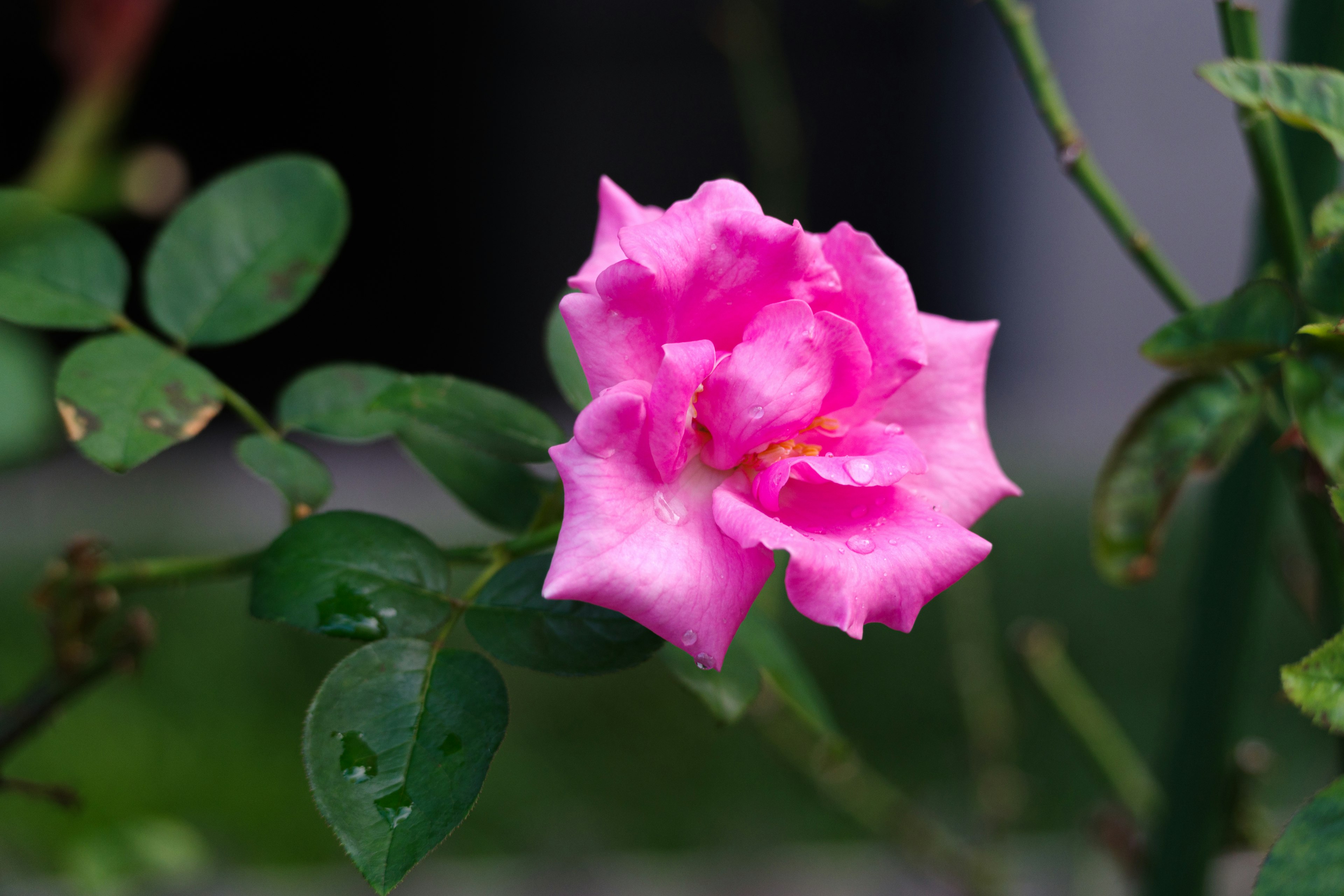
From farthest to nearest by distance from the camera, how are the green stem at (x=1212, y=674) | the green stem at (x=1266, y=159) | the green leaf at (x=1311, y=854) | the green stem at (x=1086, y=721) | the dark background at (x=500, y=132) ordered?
1. the dark background at (x=500, y=132)
2. the green stem at (x=1086, y=721)
3. the green stem at (x=1212, y=674)
4. the green stem at (x=1266, y=159)
5. the green leaf at (x=1311, y=854)

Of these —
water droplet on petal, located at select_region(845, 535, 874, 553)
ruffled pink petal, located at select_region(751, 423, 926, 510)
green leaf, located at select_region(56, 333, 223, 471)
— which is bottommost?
green leaf, located at select_region(56, 333, 223, 471)

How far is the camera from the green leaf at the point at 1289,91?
1.06 feet

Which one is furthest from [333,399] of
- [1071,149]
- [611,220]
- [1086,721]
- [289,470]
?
[1086,721]

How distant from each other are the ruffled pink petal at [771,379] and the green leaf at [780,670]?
9 cm

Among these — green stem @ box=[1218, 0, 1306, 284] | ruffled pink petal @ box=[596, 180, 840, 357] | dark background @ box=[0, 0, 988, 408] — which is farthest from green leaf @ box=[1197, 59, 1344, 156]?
dark background @ box=[0, 0, 988, 408]

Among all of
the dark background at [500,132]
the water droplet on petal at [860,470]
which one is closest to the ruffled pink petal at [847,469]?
the water droplet on petal at [860,470]

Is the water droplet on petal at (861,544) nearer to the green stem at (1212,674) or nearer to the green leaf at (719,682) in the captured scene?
the green leaf at (719,682)

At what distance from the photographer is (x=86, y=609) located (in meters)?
0.43

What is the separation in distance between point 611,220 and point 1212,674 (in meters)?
0.41

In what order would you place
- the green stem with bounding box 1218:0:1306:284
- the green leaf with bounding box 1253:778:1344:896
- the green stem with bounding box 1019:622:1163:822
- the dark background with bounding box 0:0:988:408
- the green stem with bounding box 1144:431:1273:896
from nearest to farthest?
1. the green leaf with bounding box 1253:778:1344:896
2. the green stem with bounding box 1218:0:1306:284
3. the green stem with bounding box 1144:431:1273:896
4. the green stem with bounding box 1019:622:1163:822
5. the dark background with bounding box 0:0:988:408

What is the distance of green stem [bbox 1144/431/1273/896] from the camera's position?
20.9 inches

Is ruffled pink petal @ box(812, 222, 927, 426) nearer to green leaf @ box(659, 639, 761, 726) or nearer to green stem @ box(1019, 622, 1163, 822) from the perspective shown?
green leaf @ box(659, 639, 761, 726)

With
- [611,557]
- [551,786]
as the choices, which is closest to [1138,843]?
[611,557]

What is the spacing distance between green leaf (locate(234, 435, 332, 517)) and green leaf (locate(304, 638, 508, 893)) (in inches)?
3.7
